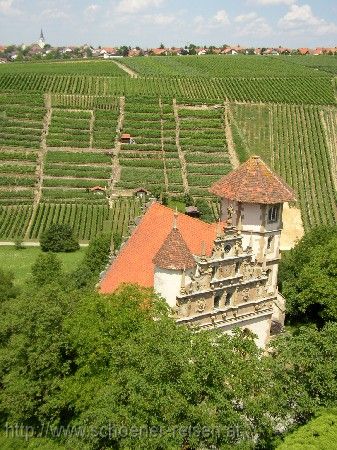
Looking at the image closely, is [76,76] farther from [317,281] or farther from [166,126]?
[317,281]

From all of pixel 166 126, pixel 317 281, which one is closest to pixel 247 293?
pixel 317 281

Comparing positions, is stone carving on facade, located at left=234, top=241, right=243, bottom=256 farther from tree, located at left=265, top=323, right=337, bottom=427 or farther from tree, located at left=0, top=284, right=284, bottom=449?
tree, located at left=265, top=323, right=337, bottom=427

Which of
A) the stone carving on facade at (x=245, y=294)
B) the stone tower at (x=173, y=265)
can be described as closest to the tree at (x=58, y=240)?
the stone carving on facade at (x=245, y=294)

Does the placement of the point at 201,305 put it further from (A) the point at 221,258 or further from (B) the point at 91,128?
(B) the point at 91,128

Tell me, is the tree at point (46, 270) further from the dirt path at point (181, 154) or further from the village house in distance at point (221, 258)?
the dirt path at point (181, 154)

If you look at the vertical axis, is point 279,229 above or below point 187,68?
below

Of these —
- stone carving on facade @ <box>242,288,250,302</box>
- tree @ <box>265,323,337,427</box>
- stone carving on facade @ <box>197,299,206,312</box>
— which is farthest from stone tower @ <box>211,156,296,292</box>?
tree @ <box>265,323,337,427</box>
